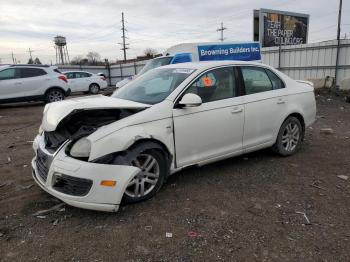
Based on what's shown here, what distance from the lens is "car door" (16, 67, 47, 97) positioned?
1305cm

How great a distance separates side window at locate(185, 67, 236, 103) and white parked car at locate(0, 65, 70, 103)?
1069 centimetres

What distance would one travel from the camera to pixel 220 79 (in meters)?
4.61

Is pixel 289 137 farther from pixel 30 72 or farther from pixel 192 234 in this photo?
pixel 30 72

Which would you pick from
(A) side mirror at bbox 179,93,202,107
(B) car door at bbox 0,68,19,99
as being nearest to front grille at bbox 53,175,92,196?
(A) side mirror at bbox 179,93,202,107

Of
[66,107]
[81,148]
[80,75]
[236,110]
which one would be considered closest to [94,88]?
[80,75]

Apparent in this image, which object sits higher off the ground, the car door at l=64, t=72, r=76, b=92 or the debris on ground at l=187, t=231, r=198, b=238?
the car door at l=64, t=72, r=76, b=92

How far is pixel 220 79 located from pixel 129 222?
231 cm

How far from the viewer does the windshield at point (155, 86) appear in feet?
13.9

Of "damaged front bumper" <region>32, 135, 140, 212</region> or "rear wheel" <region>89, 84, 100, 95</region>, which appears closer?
"damaged front bumper" <region>32, 135, 140, 212</region>

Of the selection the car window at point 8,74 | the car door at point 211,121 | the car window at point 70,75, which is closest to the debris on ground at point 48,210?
the car door at point 211,121

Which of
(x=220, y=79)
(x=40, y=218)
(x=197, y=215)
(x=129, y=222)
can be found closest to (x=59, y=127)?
(x=40, y=218)

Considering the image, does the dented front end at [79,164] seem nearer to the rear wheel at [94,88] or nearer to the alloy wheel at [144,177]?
the alloy wheel at [144,177]

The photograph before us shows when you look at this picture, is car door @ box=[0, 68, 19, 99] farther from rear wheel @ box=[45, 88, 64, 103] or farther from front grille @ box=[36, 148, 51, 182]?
front grille @ box=[36, 148, 51, 182]

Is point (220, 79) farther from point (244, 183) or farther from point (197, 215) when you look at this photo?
point (197, 215)
